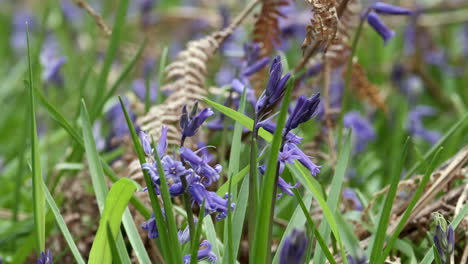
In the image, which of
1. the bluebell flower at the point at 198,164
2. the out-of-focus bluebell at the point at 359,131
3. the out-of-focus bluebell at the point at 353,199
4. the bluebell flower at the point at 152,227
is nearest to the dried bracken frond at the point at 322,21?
the bluebell flower at the point at 198,164

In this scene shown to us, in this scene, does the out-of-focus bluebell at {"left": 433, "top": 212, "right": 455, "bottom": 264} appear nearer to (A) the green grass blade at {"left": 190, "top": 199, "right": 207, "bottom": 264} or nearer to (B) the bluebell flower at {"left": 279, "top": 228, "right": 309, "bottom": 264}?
(B) the bluebell flower at {"left": 279, "top": 228, "right": 309, "bottom": 264}

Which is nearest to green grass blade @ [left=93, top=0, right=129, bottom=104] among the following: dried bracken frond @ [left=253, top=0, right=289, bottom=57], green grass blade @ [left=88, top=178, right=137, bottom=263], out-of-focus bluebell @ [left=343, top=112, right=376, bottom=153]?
dried bracken frond @ [left=253, top=0, right=289, bottom=57]

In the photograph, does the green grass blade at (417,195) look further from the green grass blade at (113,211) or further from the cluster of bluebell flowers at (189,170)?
the green grass blade at (113,211)

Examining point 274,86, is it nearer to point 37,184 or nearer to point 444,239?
point 444,239

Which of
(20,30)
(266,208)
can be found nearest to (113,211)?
(266,208)

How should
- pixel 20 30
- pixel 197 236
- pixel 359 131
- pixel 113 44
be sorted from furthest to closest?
pixel 20 30, pixel 359 131, pixel 113 44, pixel 197 236

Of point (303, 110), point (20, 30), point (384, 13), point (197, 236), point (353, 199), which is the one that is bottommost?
point (353, 199)

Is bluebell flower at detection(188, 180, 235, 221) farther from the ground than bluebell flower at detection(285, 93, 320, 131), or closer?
closer

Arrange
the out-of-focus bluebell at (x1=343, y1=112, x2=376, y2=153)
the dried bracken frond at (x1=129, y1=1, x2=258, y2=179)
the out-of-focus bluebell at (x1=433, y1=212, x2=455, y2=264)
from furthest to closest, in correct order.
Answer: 1. the out-of-focus bluebell at (x1=343, y1=112, x2=376, y2=153)
2. the dried bracken frond at (x1=129, y1=1, x2=258, y2=179)
3. the out-of-focus bluebell at (x1=433, y1=212, x2=455, y2=264)
